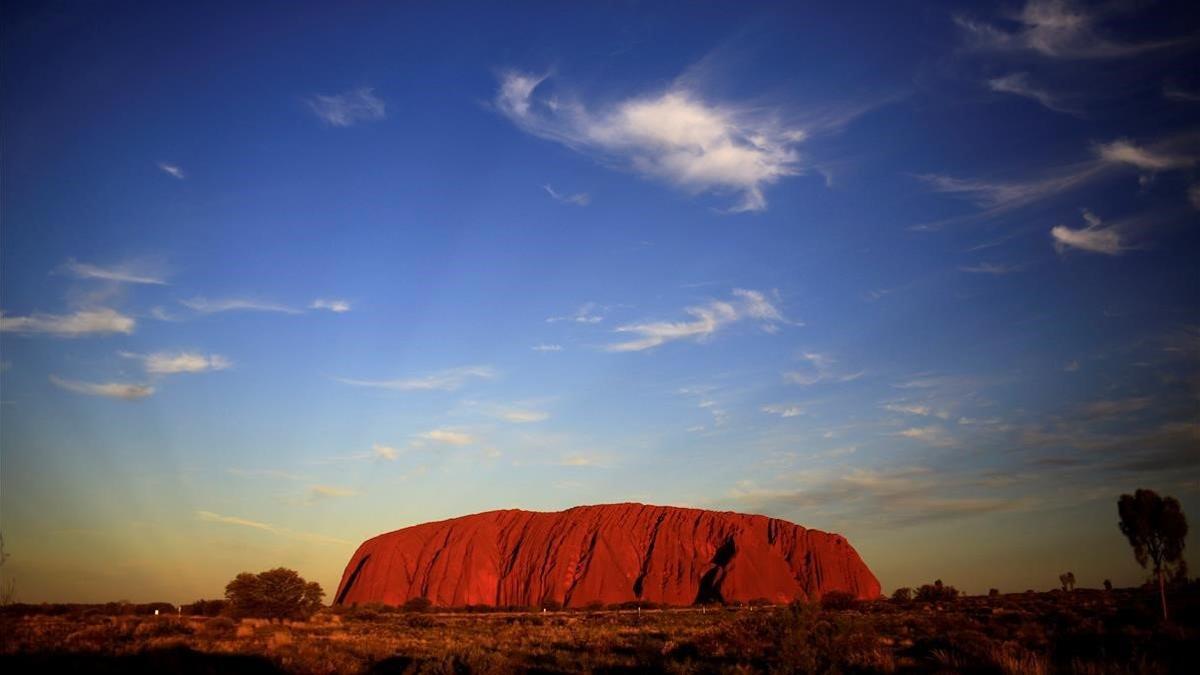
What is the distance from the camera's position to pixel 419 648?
21500mm

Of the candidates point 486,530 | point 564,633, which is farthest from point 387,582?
point 564,633

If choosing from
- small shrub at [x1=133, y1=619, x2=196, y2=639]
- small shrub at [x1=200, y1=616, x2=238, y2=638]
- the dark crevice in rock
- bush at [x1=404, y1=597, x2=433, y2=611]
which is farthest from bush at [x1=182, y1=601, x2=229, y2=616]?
the dark crevice in rock

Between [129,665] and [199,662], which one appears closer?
[129,665]

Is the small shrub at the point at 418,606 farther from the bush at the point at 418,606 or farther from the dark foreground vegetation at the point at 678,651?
the dark foreground vegetation at the point at 678,651

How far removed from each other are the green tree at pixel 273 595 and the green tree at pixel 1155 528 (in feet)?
154

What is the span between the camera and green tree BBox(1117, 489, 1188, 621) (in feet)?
115

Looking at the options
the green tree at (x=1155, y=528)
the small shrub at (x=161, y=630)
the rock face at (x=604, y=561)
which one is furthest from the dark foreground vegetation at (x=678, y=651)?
the rock face at (x=604, y=561)

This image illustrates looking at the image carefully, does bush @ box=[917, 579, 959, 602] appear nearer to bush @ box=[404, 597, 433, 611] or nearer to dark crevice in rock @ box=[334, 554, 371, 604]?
bush @ box=[404, 597, 433, 611]

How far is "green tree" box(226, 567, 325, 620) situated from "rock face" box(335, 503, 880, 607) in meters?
45.2

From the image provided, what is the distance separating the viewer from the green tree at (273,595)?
42.2m

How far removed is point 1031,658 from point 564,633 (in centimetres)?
1910

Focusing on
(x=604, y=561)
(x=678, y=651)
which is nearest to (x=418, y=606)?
(x=604, y=561)

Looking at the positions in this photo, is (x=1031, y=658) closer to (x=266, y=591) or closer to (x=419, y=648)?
(x=419, y=648)

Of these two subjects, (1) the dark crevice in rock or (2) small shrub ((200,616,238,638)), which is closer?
(2) small shrub ((200,616,238,638))
